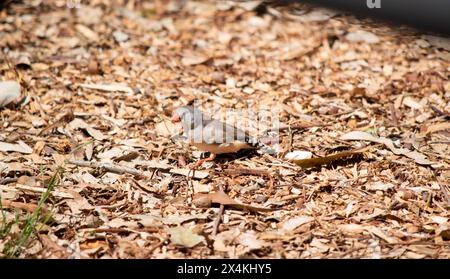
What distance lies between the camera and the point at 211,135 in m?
4.18

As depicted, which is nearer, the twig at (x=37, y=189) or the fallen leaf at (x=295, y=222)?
the fallen leaf at (x=295, y=222)

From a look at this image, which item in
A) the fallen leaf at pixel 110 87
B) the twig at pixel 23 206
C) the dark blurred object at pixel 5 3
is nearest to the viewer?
the twig at pixel 23 206

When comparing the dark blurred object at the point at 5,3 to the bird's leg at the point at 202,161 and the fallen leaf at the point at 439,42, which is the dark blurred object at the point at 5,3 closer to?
the bird's leg at the point at 202,161

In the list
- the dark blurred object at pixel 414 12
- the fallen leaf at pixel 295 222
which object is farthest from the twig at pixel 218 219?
the dark blurred object at pixel 414 12

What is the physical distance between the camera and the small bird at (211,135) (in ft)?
13.6

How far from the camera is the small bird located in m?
4.14

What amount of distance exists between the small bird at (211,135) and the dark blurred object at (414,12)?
5.77 feet

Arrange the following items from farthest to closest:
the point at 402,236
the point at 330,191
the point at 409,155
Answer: the point at 409,155 → the point at 330,191 → the point at 402,236

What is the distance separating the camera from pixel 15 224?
342cm

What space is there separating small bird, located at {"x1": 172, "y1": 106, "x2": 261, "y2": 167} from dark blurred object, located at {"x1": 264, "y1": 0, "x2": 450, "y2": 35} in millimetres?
1759

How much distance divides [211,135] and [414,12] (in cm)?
206

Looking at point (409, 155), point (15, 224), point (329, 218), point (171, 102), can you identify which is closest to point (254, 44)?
point (171, 102)

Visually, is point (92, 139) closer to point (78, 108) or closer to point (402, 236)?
point (78, 108)
